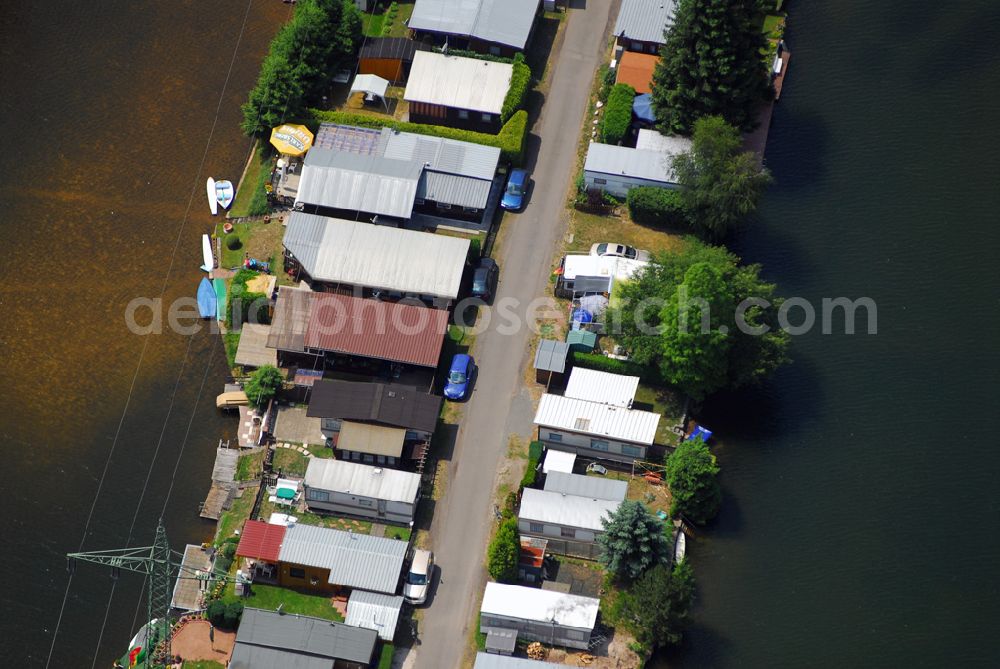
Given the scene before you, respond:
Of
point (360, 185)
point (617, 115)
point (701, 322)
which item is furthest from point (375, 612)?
point (617, 115)

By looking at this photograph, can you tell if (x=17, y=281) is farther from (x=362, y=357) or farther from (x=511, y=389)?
(x=511, y=389)

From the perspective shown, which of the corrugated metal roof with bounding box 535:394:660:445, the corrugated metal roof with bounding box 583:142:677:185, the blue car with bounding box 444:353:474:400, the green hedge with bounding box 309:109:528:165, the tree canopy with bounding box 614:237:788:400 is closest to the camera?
the tree canopy with bounding box 614:237:788:400

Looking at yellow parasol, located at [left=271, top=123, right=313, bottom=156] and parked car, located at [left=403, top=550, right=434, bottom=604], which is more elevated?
yellow parasol, located at [left=271, top=123, right=313, bottom=156]

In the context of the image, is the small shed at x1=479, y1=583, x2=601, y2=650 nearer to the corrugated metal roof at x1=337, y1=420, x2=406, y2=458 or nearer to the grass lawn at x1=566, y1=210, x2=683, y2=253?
the corrugated metal roof at x1=337, y1=420, x2=406, y2=458

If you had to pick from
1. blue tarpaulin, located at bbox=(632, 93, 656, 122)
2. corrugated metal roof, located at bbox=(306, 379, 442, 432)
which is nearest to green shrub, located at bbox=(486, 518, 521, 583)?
corrugated metal roof, located at bbox=(306, 379, 442, 432)

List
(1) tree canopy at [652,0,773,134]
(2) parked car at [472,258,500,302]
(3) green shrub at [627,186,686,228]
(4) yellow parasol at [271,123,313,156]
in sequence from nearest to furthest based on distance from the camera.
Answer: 1. (2) parked car at [472,258,500,302]
2. (1) tree canopy at [652,0,773,134]
3. (3) green shrub at [627,186,686,228]
4. (4) yellow parasol at [271,123,313,156]

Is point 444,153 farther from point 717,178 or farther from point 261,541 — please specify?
point 261,541
